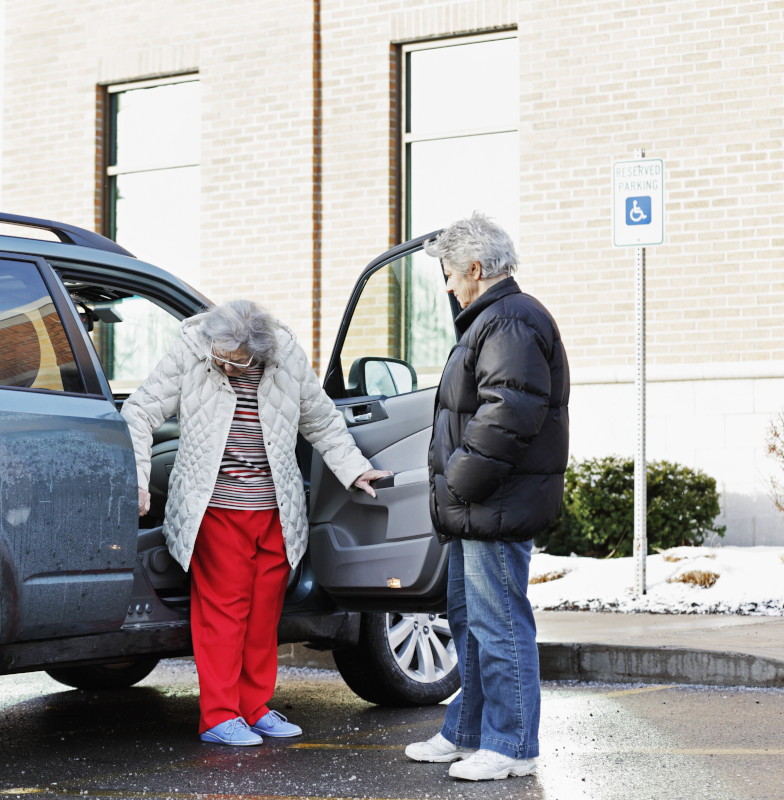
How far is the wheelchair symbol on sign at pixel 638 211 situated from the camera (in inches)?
328

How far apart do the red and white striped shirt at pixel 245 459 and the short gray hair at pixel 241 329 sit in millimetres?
150

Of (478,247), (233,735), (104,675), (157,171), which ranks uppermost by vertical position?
(157,171)

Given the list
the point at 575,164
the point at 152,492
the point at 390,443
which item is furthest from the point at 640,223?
the point at 152,492

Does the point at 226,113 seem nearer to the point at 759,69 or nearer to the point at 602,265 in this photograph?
the point at 602,265

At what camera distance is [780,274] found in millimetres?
10781

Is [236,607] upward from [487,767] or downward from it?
upward

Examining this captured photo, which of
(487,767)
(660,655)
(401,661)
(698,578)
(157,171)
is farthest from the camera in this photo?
(157,171)

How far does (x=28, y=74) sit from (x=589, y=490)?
24.9 ft

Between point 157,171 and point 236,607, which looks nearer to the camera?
point 236,607

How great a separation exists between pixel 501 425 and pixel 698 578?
198 inches

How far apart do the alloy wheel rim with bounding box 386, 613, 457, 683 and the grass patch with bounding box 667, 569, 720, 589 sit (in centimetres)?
330

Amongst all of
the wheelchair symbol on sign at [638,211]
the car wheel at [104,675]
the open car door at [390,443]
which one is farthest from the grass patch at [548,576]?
the open car door at [390,443]

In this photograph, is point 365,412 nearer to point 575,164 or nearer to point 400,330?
point 400,330

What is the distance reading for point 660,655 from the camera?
6.59 meters
